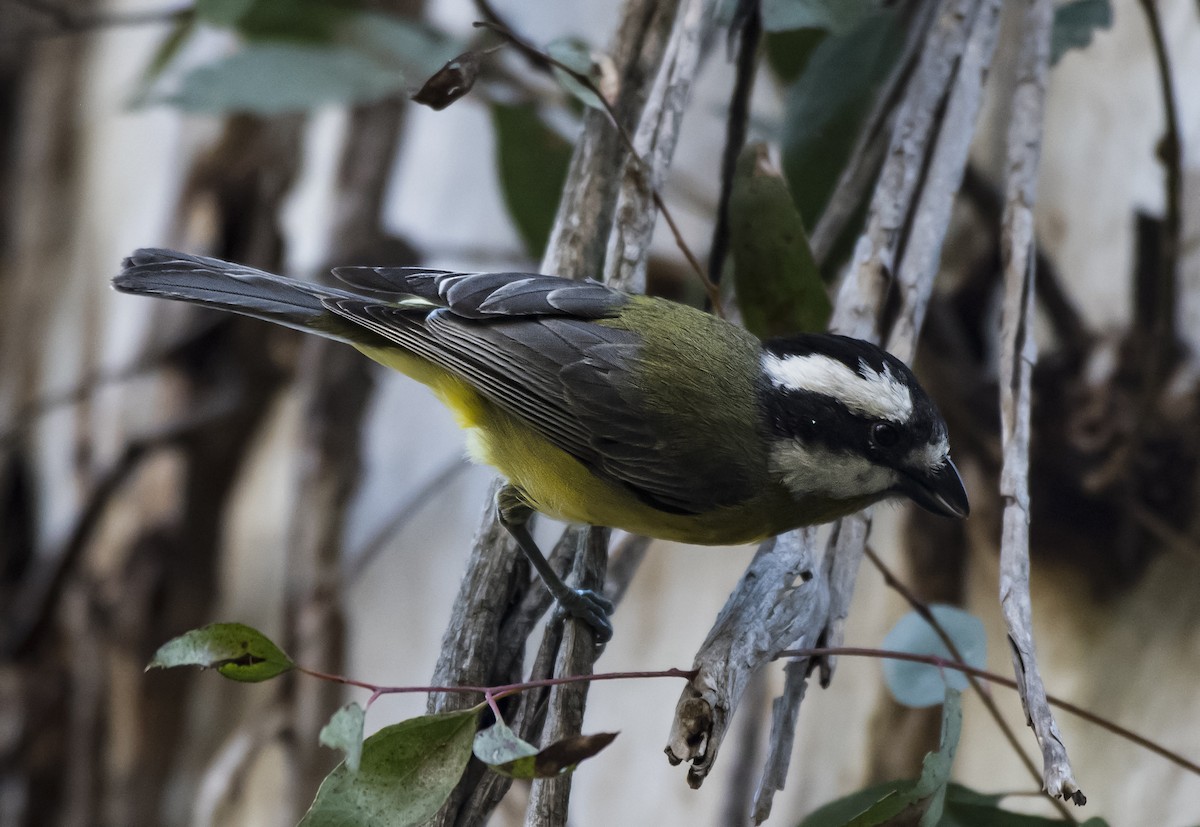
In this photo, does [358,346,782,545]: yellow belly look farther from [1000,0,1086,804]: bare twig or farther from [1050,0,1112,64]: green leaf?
[1050,0,1112,64]: green leaf

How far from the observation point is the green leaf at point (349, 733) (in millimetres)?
920

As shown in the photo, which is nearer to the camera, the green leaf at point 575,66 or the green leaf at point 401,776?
the green leaf at point 401,776

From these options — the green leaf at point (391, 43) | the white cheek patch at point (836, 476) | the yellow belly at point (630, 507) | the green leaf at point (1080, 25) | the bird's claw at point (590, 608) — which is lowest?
the bird's claw at point (590, 608)

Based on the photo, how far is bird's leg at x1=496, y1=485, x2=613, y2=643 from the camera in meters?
1.28

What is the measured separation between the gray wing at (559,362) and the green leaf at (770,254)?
0.57 ft

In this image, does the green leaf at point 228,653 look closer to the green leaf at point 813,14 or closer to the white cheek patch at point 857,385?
the white cheek patch at point 857,385

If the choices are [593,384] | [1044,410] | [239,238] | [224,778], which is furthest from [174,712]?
[1044,410]

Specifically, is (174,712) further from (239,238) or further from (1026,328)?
(1026,328)

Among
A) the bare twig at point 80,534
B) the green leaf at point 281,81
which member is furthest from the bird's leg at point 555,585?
the bare twig at point 80,534

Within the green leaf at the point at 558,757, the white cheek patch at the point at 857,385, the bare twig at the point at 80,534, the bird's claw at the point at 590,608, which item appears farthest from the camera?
the bare twig at the point at 80,534

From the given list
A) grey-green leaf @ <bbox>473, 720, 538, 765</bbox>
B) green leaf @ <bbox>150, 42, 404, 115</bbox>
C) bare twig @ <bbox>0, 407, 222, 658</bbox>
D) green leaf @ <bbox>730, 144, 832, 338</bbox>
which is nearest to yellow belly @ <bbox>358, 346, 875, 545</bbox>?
green leaf @ <bbox>730, 144, 832, 338</bbox>

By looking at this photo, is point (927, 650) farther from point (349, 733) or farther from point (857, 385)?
point (349, 733)

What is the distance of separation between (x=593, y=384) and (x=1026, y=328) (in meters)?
0.55

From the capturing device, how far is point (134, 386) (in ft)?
11.4
